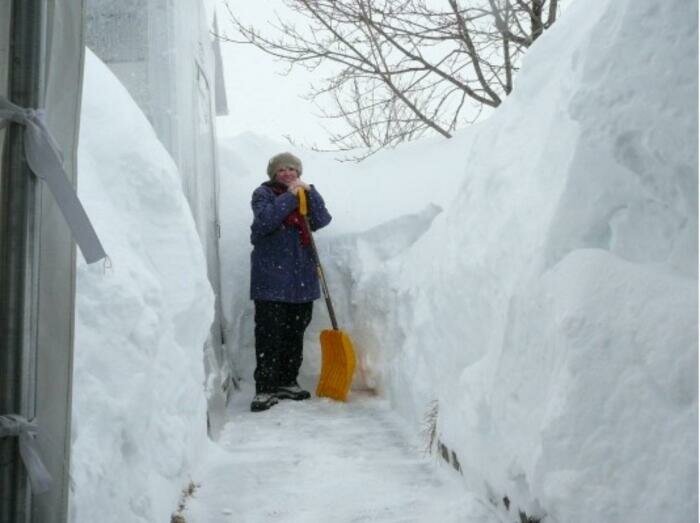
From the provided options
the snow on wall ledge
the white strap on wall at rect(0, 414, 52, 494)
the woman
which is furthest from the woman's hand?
the white strap on wall at rect(0, 414, 52, 494)

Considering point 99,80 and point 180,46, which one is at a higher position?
point 180,46

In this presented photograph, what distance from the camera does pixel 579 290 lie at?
1682 mm

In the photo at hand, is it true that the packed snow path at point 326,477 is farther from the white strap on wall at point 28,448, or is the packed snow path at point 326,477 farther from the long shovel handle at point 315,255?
the white strap on wall at point 28,448

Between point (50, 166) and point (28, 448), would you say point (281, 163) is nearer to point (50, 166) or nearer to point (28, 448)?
point (50, 166)

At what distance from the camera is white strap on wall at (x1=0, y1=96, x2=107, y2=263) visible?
3.92ft

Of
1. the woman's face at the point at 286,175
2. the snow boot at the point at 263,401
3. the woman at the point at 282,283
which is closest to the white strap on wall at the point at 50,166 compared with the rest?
the snow boot at the point at 263,401

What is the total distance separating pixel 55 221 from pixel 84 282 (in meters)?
0.39

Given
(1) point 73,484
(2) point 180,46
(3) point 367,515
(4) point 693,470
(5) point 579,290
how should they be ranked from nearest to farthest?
(4) point 693,470 → (1) point 73,484 → (5) point 579,290 → (3) point 367,515 → (2) point 180,46

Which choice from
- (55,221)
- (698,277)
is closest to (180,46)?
(55,221)

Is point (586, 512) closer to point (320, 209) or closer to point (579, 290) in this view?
point (579, 290)

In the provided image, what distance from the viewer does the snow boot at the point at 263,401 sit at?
170 inches

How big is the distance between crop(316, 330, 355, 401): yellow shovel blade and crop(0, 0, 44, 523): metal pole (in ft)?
11.2

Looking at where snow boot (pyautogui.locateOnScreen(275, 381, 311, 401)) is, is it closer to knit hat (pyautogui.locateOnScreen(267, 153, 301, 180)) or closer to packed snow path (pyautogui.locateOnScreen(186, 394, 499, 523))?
packed snow path (pyautogui.locateOnScreen(186, 394, 499, 523))

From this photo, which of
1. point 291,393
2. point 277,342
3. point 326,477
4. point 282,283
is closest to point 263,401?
point 291,393
